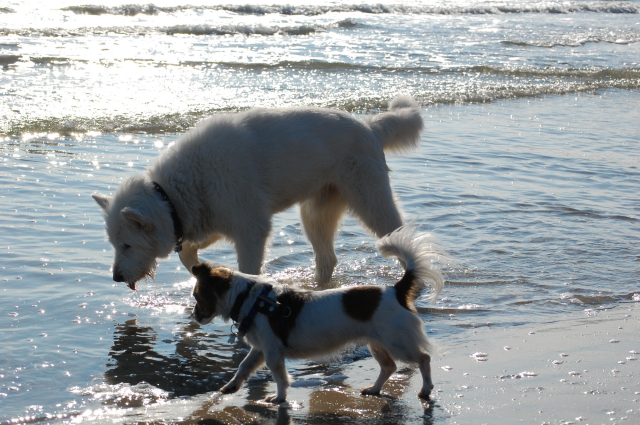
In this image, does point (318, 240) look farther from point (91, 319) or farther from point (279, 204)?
point (91, 319)

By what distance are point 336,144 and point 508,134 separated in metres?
7.27

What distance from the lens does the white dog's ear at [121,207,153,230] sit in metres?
5.07

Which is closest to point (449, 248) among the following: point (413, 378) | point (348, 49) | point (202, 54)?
point (413, 378)

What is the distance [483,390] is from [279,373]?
123cm

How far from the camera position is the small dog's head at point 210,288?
13.7ft

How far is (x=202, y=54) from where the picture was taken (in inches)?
759

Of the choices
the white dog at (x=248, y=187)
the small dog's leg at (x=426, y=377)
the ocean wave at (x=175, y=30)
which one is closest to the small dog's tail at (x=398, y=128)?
the white dog at (x=248, y=187)

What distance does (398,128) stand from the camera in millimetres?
6578

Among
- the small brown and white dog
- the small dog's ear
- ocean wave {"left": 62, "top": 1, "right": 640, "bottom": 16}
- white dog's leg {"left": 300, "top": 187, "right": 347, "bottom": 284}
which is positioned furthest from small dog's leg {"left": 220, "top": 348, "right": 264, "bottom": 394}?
ocean wave {"left": 62, "top": 1, "right": 640, "bottom": 16}

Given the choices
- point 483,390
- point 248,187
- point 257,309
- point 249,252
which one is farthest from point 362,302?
point 248,187

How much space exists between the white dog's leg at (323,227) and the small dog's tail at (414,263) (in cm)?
211

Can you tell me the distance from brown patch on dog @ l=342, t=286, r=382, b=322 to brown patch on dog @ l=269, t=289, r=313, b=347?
27 centimetres

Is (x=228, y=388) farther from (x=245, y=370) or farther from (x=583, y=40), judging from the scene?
(x=583, y=40)

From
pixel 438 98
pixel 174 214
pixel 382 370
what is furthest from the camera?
pixel 438 98
